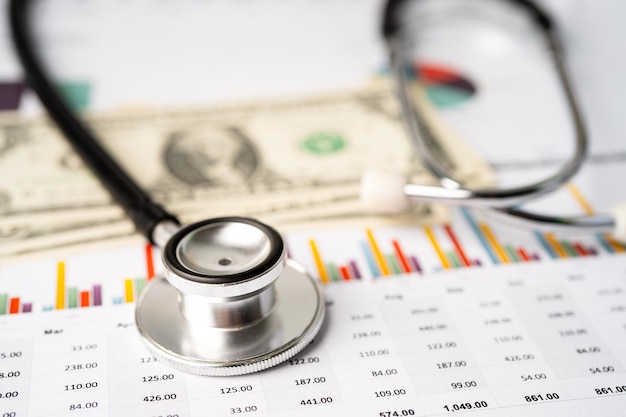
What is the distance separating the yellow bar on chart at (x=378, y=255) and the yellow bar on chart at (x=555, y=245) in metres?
0.18

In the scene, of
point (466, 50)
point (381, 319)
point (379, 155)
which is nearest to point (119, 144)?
point (379, 155)

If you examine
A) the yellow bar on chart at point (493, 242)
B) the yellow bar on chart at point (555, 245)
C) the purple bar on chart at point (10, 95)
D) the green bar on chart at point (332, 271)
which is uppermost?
the yellow bar on chart at point (555, 245)

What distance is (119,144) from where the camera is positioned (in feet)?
2.93

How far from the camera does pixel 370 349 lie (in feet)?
2.03

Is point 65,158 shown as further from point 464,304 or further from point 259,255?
point 464,304

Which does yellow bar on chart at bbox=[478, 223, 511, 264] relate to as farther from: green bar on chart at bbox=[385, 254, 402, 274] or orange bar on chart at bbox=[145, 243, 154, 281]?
orange bar on chart at bbox=[145, 243, 154, 281]

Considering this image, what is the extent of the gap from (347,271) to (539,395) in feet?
0.71

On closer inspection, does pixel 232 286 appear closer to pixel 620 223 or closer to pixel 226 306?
pixel 226 306

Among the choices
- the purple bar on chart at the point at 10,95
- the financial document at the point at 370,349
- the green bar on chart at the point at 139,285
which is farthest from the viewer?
the purple bar on chart at the point at 10,95

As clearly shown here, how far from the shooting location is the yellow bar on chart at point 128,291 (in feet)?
2.18

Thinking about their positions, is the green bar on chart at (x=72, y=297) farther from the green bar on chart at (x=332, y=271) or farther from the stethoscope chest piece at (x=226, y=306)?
the green bar on chart at (x=332, y=271)

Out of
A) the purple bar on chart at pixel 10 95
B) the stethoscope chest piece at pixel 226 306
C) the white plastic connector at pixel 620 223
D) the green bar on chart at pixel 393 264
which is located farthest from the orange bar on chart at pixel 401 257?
the purple bar on chart at pixel 10 95

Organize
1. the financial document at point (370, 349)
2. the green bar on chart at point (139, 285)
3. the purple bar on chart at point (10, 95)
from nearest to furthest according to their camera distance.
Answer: the financial document at point (370, 349) → the green bar on chart at point (139, 285) → the purple bar on chart at point (10, 95)

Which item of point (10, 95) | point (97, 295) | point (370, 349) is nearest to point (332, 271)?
point (370, 349)
